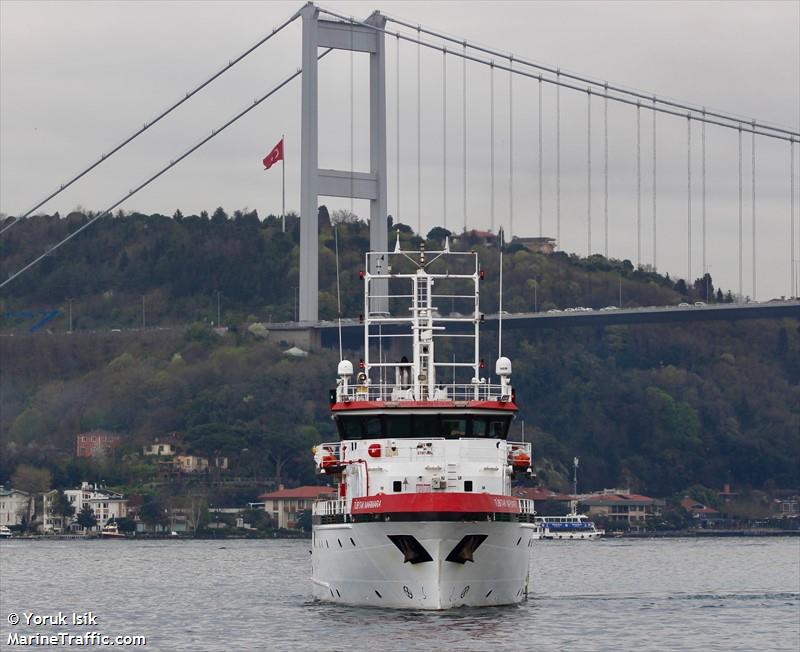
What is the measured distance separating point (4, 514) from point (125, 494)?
1104cm

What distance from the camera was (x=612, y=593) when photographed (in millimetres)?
78750

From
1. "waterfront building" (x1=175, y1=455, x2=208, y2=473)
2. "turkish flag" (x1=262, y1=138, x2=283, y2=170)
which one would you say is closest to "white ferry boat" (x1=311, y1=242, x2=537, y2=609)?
"turkish flag" (x1=262, y1=138, x2=283, y2=170)

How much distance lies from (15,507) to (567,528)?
49.1 m

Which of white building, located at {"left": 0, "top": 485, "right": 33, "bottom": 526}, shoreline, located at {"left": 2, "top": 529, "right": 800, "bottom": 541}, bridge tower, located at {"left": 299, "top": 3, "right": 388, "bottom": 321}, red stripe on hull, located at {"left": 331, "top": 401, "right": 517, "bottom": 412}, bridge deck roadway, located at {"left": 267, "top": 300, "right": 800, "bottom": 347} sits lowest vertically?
shoreline, located at {"left": 2, "top": 529, "right": 800, "bottom": 541}

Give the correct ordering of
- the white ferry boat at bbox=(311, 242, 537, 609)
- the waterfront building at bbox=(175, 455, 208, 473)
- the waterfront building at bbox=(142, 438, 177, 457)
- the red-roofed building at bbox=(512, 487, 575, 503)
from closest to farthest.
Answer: the white ferry boat at bbox=(311, 242, 537, 609), the waterfront building at bbox=(175, 455, 208, 473), the red-roofed building at bbox=(512, 487, 575, 503), the waterfront building at bbox=(142, 438, 177, 457)

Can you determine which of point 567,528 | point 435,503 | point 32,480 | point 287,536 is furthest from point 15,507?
point 435,503

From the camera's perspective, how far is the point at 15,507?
631 feet

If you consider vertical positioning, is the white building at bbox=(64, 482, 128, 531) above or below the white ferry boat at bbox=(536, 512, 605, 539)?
above

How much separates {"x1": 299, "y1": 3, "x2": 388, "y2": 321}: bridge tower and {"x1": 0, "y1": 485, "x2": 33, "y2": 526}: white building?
3385 cm

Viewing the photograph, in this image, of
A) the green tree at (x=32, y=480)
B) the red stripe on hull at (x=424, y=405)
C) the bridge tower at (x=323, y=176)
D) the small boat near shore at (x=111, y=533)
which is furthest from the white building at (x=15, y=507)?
the red stripe on hull at (x=424, y=405)

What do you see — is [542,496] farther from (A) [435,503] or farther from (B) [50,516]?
(A) [435,503]

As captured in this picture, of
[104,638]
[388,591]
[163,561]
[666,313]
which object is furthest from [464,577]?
[666,313]

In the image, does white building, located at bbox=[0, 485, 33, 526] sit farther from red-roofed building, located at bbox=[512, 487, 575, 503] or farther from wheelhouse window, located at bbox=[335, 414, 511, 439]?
wheelhouse window, located at bbox=[335, 414, 511, 439]

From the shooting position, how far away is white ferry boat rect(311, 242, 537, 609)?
5922 centimetres
